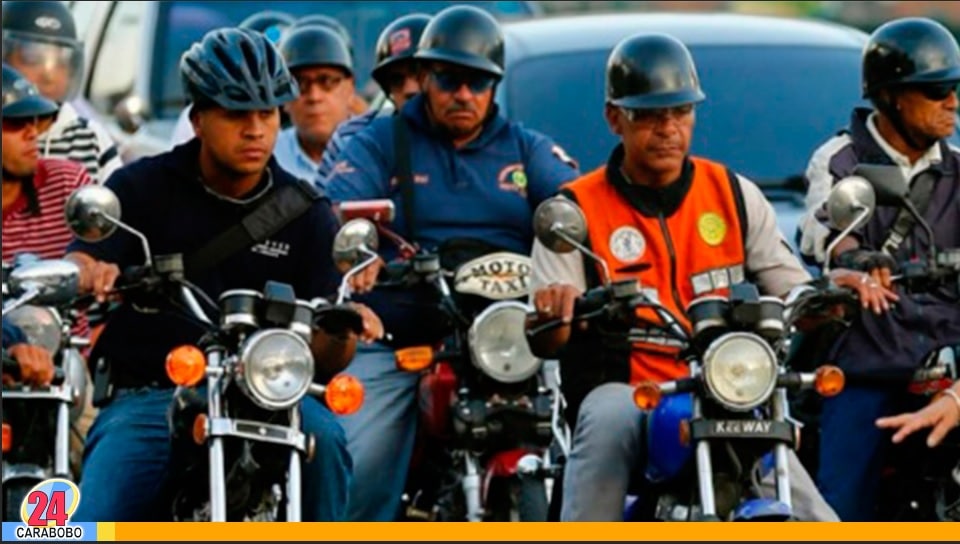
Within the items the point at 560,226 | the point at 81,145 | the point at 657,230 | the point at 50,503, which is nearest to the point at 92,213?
the point at 50,503

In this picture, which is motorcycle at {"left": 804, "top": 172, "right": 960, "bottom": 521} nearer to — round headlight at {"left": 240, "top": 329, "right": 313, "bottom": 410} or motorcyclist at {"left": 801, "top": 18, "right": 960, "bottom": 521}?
motorcyclist at {"left": 801, "top": 18, "right": 960, "bottom": 521}

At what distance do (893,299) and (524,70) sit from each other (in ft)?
11.7

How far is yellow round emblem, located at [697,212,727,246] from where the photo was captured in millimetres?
10383

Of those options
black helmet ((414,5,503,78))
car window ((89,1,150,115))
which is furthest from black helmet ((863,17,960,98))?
car window ((89,1,150,115))

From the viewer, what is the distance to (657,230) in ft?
33.9

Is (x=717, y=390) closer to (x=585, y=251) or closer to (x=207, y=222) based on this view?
(x=585, y=251)

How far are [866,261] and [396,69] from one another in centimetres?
337

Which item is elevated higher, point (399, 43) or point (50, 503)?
point (399, 43)

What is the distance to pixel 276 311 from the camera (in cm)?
952

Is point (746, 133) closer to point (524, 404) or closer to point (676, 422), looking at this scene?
point (524, 404)

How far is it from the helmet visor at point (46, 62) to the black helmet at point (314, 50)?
46.1 inches

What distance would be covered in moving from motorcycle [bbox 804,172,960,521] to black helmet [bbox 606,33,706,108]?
633 mm

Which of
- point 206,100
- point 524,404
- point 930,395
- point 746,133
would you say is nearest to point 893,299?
point 930,395

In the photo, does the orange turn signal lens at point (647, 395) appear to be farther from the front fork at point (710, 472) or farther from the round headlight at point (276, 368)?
the round headlight at point (276, 368)
